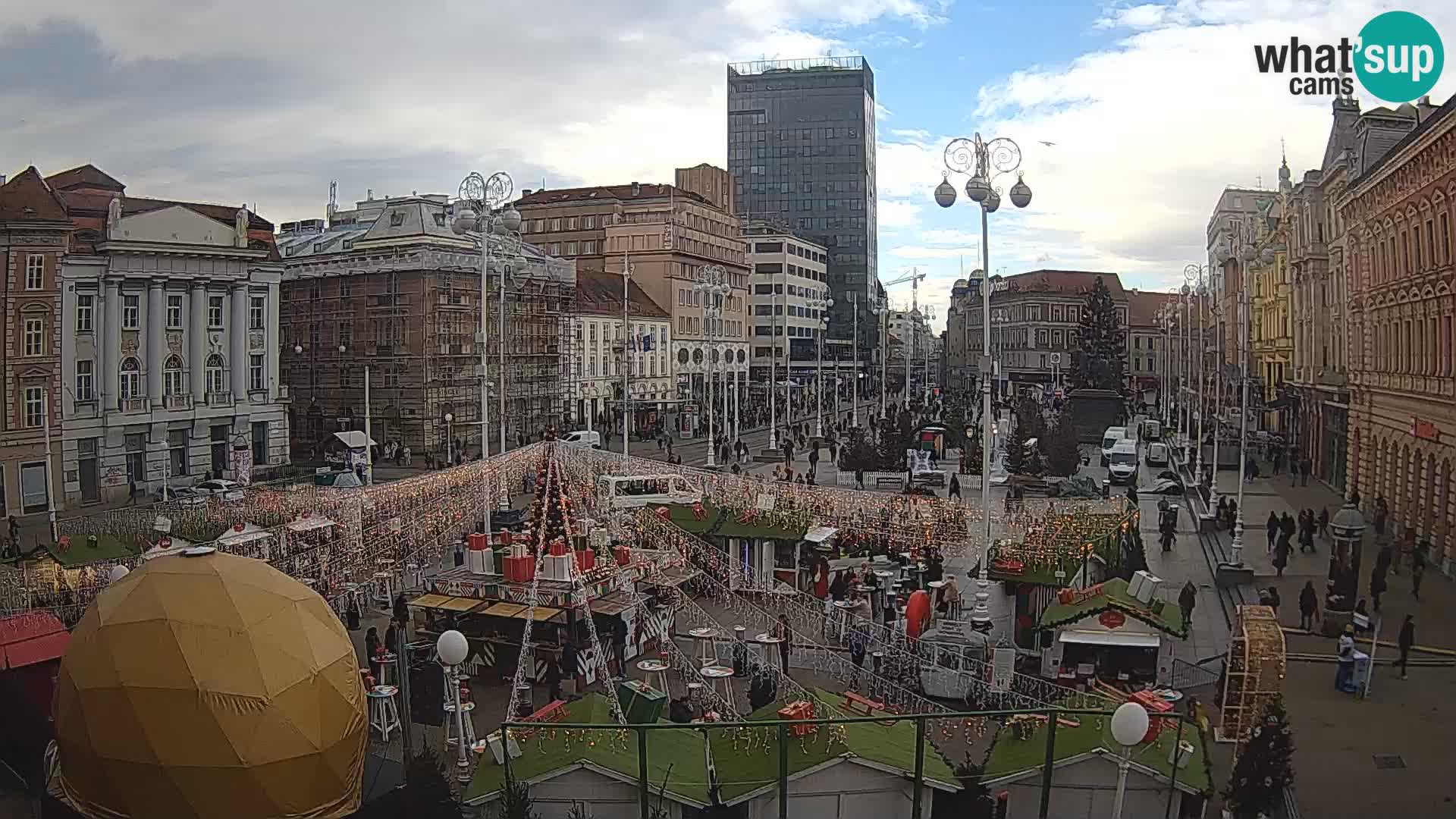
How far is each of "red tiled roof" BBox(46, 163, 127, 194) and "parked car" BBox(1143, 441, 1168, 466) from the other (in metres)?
46.8

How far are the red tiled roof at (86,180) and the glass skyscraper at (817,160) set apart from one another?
84623 millimetres

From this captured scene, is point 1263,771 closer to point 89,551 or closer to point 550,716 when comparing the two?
point 550,716

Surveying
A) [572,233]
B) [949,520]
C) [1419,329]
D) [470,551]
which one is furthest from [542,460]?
[572,233]

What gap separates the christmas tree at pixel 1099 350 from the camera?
7650 cm

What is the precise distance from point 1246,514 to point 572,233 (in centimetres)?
5995

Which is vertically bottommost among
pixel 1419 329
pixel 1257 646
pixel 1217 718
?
pixel 1217 718

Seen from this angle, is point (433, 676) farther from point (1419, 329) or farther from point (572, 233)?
point (572, 233)

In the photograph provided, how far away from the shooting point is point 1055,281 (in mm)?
122188

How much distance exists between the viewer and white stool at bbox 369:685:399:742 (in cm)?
1582

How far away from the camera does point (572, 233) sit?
8819 cm

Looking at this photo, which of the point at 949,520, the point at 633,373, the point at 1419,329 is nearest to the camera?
the point at 949,520

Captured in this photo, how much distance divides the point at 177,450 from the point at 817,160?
94698 mm

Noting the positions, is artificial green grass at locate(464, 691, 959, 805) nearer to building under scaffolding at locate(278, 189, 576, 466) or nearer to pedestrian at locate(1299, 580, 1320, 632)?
pedestrian at locate(1299, 580, 1320, 632)

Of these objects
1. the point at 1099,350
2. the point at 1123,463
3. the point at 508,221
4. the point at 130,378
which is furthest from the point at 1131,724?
the point at 1099,350
